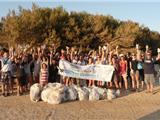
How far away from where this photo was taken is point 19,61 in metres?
18.0

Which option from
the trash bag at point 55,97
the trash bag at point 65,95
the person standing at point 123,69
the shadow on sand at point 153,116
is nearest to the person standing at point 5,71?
the trash bag at point 55,97

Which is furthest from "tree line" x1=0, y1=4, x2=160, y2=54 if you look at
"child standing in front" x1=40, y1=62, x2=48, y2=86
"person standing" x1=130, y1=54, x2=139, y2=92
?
"child standing in front" x1=40, y1=62, x2=48, y2=86

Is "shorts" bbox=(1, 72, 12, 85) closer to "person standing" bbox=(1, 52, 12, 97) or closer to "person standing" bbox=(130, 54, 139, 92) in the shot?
"person standing" bbox=(1, 52, 12, 97)

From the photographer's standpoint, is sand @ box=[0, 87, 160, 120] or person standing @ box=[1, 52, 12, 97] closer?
sand @ box=[0, 87, 160, 120]

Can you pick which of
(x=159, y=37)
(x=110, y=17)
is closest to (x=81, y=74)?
(x=110, y=17)

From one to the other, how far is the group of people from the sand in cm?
98

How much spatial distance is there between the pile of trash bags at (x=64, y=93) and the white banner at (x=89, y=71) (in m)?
1.45

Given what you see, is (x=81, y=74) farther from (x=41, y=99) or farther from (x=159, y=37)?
(x=159, y=37)

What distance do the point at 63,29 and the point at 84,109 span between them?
73.9 ft

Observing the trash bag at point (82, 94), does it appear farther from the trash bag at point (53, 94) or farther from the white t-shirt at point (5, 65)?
the white t-shirt at point (5, 65)

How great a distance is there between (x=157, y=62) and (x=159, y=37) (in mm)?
42892

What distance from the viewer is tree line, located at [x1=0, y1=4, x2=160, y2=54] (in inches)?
1355

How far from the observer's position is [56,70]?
63.2ft

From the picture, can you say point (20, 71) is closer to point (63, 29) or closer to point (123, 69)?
point (123, 69)
